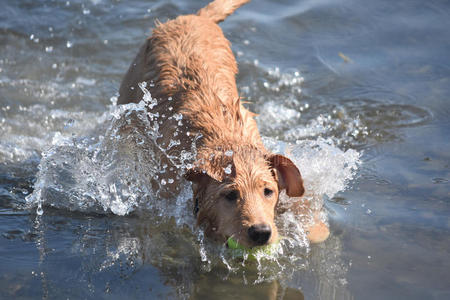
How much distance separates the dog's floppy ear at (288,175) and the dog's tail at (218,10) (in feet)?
8.75

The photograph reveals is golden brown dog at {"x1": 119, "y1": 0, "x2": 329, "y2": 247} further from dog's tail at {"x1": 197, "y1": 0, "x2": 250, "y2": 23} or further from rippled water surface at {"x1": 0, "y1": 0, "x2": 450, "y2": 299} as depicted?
rippled water surface at {"x1": 0, "y1": 0, "x2": 450, "y2": 299}

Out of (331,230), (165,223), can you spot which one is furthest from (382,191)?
(165,223)

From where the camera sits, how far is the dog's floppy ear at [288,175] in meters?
4.30

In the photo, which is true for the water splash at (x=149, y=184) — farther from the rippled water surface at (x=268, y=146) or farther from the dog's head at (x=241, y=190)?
the dog's head at (x=241, y=190)

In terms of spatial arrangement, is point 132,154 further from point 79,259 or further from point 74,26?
point 74,26

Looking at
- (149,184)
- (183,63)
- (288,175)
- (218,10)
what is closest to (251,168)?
(288,175)

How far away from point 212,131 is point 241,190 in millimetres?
779

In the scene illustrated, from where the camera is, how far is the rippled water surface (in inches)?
166

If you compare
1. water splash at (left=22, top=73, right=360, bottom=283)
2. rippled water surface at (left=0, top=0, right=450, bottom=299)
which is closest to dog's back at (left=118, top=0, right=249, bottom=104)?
water splash at (left=22, top=73, right=360, bottom=283)

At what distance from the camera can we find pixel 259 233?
3822mm

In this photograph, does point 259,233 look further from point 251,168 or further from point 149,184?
point 149,184

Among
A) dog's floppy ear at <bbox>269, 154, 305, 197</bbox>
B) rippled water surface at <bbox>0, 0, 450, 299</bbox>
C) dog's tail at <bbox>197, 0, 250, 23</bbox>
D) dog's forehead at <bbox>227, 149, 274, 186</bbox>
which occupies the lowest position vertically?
rippled water surface at <bbox>0, 0, 450, 299</bbox>

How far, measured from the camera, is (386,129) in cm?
655

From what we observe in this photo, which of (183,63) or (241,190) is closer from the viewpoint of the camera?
(241,190)
